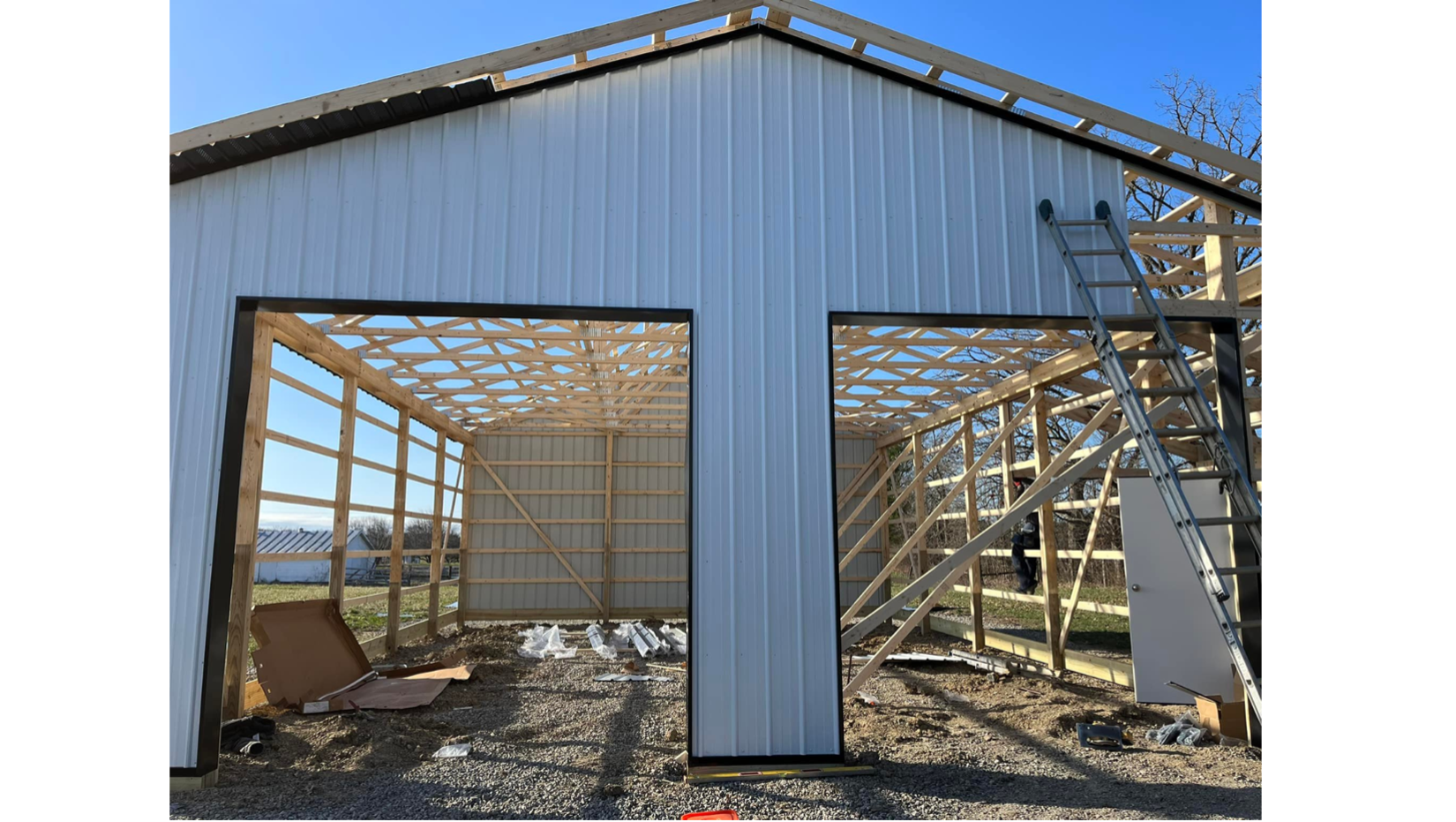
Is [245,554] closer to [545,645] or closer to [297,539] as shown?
[545,645]

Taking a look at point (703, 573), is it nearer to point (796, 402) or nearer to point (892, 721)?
point (796, 402)

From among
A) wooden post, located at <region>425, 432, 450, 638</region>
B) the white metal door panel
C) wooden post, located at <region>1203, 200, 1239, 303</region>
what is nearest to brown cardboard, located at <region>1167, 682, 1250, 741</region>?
the white metal door panel

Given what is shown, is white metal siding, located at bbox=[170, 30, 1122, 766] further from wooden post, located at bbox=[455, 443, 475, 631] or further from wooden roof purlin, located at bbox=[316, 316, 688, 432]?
wooden post, located at bbox=[455, 443, 475, 631]

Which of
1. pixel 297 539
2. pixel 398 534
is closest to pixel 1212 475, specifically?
pixel 398 534

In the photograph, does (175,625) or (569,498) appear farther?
(569,498)

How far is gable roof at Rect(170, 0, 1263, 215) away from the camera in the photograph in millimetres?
5527

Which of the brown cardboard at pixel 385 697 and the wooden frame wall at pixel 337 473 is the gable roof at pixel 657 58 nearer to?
the wooden frame wall at pixel 337 473

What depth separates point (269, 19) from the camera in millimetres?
7395

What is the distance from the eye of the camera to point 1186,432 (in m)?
5.16

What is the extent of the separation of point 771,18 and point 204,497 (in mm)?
5124

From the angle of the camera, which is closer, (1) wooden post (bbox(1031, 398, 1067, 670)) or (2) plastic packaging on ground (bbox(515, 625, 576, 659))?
(1) wooden post (bbox(1031, 398, 1067, 670))

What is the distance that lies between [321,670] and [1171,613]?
8350 mm

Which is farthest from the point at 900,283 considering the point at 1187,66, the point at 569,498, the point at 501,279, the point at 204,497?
the point at 1187,66

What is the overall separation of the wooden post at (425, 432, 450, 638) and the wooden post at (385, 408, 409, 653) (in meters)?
1.42
